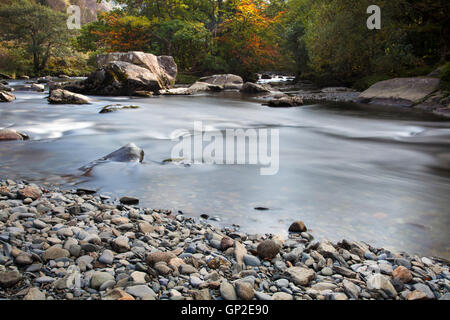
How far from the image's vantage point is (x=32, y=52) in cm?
3212

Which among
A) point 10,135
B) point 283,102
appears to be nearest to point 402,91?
point 283,102

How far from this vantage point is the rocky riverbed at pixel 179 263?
7.23 feet

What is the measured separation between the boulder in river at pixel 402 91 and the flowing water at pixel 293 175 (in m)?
4.24

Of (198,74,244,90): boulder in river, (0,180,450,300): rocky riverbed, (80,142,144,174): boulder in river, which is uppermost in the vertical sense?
(198,74,244,90): boulder in river

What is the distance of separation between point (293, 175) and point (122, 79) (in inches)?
548

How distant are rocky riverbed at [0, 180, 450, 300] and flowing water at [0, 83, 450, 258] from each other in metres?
0.43

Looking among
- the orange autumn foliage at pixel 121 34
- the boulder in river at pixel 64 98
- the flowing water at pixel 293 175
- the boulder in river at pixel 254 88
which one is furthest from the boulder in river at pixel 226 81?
the flowing water at pixel 293 175

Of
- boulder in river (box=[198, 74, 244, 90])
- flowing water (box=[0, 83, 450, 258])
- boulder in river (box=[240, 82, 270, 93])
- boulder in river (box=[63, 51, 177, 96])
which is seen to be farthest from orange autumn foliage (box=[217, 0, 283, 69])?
flowing water (box=[0, 83, 450, 258])

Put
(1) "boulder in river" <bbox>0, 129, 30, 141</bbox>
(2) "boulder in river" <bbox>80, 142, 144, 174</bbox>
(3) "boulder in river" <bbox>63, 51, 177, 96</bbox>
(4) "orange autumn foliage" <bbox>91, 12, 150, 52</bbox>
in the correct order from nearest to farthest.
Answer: (2) "boulder in river" <bbox>80, 142, 144, 174</bbox>, (1) "boulder in river" <bbox>0, 129, 30, 141</bbox>, (3) "boulder in river" <bbox>63, 51, 177, 96</bbox>, (4) "orange autumn foliage" <bbox>91, 12, 150, 52</bbox>

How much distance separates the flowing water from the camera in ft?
11.9

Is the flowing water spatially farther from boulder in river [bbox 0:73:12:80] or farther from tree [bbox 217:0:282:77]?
tree [bbox 217:0:282:77]
